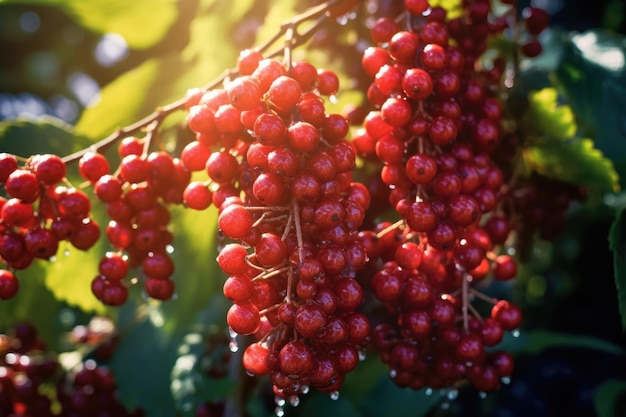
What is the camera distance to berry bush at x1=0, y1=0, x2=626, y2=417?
3.43 ft

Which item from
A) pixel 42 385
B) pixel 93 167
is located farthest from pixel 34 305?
pixel 93 167

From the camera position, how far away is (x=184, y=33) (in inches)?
87.4

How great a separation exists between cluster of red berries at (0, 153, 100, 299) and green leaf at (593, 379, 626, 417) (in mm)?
1451

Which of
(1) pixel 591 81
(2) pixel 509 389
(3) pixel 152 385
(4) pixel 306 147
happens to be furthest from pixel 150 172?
(2) pixel 509 389

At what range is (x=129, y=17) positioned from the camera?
2080mm

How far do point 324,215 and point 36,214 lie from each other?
0.63 m

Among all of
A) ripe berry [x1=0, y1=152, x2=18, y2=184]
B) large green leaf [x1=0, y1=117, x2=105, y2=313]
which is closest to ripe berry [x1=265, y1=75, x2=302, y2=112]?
ripe berry [x1=0, y1=152, x2=18, y2=184]

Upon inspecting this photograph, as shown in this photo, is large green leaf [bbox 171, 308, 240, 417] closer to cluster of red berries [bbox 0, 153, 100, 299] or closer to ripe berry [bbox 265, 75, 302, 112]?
cluster of red berries [bbox 0, 153, 100, 299]

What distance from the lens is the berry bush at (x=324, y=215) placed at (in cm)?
→ 105

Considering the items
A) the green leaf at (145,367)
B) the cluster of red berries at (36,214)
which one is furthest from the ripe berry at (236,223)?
the green leaf at (145,367)

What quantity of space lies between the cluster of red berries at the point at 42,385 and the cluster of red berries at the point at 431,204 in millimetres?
1191

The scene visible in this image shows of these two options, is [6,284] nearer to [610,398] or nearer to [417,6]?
[417,6]

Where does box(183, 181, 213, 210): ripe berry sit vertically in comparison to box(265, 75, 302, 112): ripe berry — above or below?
below

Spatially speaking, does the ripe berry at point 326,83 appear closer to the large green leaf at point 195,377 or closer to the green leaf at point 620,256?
the green leaf at point 620,256
